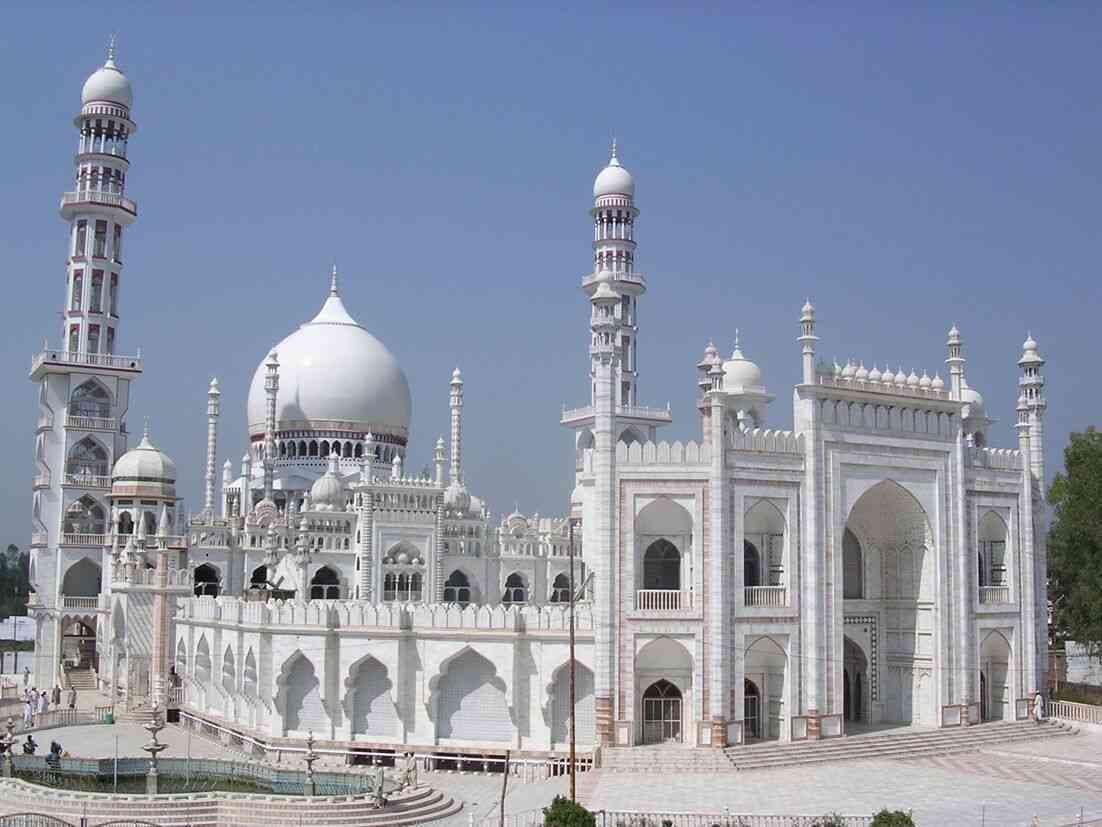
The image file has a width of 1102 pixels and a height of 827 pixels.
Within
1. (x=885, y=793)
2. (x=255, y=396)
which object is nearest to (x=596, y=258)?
(x=255, y=396)

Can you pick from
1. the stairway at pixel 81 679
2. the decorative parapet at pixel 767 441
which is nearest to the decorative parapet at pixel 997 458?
the decorative parapet at pixel 767 441

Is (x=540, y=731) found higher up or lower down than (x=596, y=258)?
lower down

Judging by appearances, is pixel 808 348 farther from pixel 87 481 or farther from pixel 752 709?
pixel 87 481

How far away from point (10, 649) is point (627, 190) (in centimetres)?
3575

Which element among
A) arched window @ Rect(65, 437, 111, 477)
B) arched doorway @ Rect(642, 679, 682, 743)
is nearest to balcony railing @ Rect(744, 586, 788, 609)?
arched doorway @ Rect(642, 679, 682, 743)

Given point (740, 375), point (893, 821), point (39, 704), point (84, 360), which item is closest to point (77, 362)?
point (84, 360)

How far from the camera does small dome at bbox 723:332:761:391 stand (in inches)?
1351

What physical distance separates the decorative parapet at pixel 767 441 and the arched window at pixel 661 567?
280 centimetres

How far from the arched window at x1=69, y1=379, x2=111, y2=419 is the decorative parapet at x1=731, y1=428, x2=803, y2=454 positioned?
29830 mm

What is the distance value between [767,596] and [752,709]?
8.48 ft

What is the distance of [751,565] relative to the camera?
93.6 feet

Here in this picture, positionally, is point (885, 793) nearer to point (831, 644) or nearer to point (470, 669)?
point (831, 644)

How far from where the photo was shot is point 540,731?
26.6 m

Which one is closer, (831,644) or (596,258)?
(831,644)
